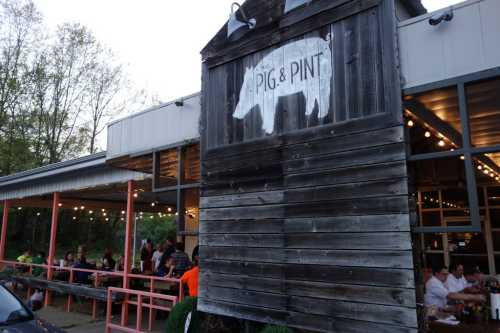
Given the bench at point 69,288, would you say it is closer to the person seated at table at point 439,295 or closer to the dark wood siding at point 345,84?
the dark wood siding at point 345,84

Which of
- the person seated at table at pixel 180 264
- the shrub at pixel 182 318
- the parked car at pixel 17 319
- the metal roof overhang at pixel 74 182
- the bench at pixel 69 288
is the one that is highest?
the metal roof overhang at pixel 74 182

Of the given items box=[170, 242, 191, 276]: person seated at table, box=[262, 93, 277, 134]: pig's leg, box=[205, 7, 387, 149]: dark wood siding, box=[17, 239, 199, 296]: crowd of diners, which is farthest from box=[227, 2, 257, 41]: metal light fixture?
box=[170, 242, 191, 276]: person seated at table

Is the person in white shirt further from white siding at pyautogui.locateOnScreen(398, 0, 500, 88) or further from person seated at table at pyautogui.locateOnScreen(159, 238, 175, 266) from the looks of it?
person seated at table at pyautogui.locateOnScreen(159, 238, 175, 266)

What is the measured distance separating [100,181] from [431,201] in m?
8.94

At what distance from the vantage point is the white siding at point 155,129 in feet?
20.8

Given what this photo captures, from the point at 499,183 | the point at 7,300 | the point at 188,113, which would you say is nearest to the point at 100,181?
the point at 188,113

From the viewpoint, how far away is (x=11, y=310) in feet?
15.4

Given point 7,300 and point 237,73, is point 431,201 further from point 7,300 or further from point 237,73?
point 7,300

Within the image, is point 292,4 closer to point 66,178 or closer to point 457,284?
point 457,284

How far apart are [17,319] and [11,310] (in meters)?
0.24

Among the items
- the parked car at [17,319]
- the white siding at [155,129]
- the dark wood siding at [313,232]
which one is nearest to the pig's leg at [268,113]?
the dark wood siding at [313,232]

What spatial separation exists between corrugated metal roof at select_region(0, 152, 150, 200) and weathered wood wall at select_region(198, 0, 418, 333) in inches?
163

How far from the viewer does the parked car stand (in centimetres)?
425

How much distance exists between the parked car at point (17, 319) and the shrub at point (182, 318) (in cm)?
161
